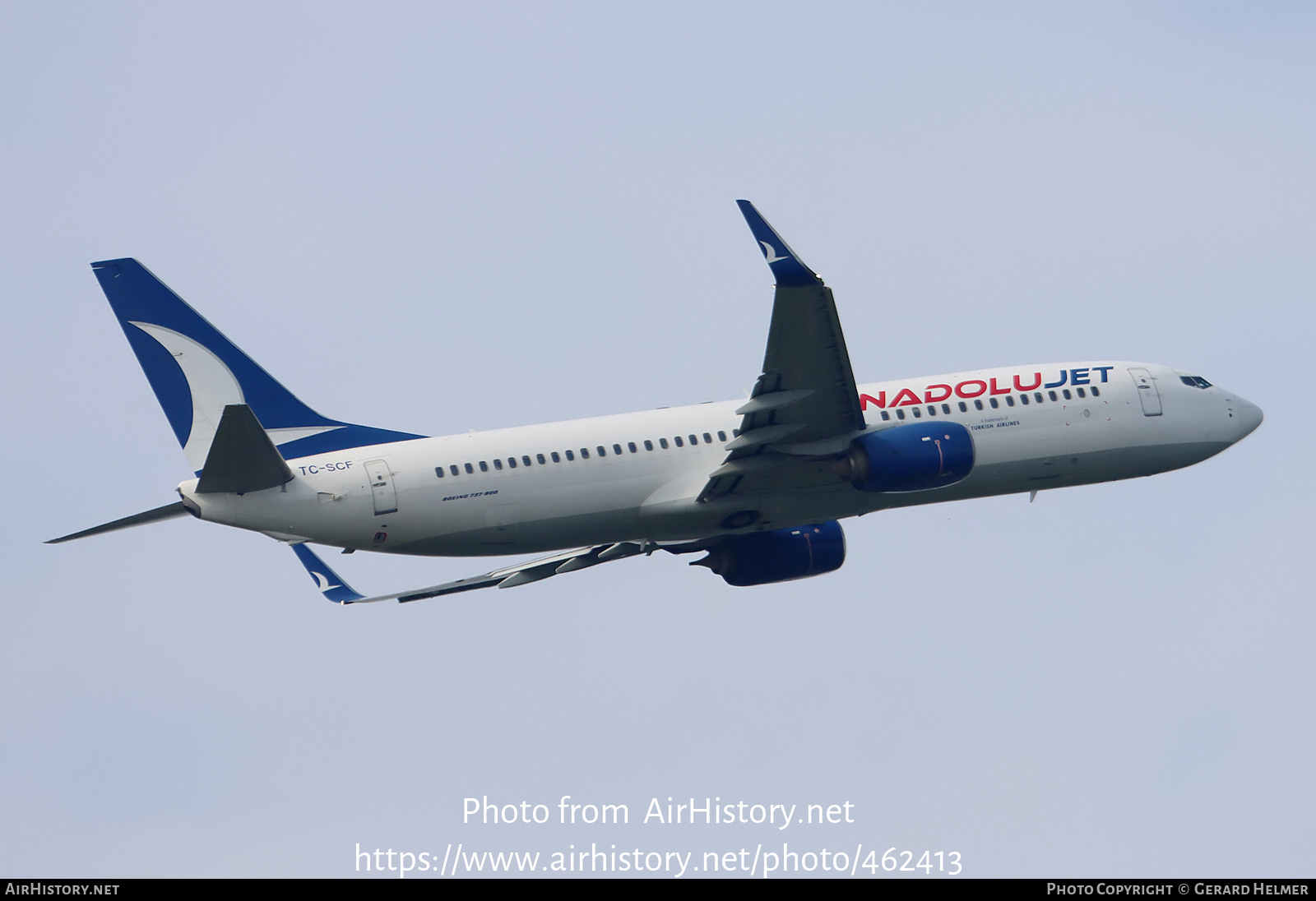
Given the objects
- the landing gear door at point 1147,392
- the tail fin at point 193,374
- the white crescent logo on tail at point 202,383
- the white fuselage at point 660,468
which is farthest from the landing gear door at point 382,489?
the landing gear door at point 1147,392

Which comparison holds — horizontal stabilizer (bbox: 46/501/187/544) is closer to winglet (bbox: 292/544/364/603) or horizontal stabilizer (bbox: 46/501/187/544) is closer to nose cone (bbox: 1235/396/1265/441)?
winglet (bbox: 292/544/364/603)

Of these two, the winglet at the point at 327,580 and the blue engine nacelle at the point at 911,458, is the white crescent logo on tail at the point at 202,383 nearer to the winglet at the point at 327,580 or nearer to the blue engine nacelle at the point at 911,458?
the winglet at the point at 327,580

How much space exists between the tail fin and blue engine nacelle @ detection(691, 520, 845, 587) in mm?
10411

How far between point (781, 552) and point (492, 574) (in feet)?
25.8

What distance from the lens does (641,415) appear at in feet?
144

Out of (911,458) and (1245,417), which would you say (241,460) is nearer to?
(911,458)

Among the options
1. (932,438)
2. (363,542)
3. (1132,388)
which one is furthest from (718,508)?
(1132,388)

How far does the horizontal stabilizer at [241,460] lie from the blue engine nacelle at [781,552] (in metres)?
13.3

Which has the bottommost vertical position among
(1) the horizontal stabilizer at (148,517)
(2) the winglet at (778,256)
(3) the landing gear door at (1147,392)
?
→ (1) the horizontal stabilizer at (148,517)

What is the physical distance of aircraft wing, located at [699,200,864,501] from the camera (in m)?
37.3

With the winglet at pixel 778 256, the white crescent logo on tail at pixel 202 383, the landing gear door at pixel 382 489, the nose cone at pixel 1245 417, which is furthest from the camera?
the nose cone at pixel 1245 417

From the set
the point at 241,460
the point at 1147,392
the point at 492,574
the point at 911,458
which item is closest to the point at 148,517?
the point at 241,460

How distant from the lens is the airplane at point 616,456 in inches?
1550

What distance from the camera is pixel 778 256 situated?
3659 cm
